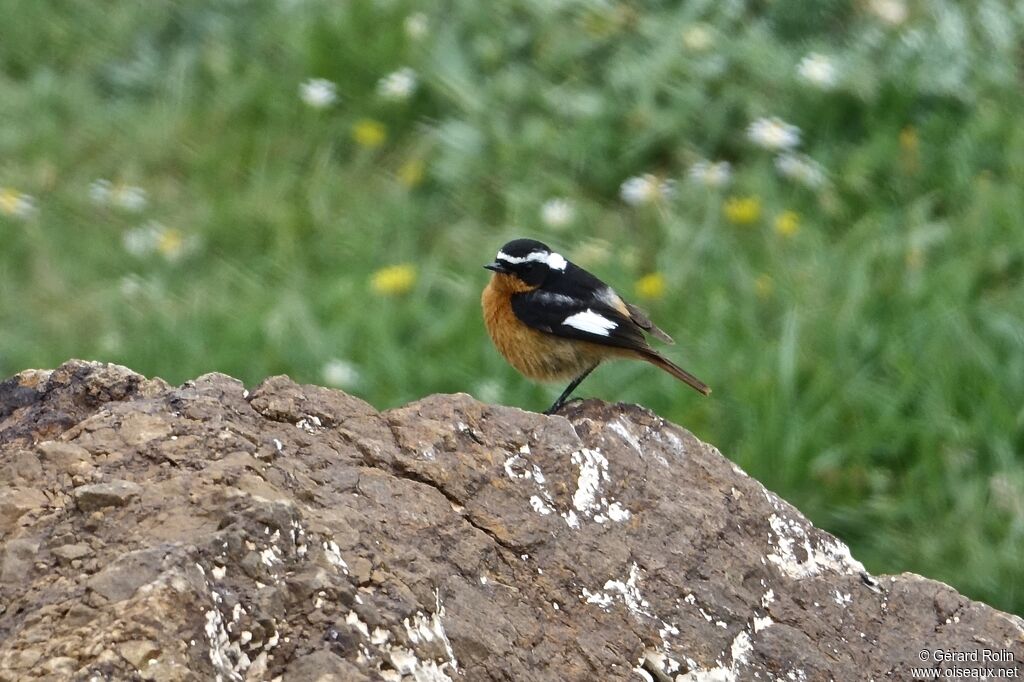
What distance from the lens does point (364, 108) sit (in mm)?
7500

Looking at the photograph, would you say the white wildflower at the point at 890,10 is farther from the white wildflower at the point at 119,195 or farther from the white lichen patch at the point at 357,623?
the white lichen patch at the point at 357,623

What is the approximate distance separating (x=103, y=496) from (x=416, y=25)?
5525 mm

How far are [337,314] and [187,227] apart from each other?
1.27 metres

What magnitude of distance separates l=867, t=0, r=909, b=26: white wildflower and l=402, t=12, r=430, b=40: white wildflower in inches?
92.1

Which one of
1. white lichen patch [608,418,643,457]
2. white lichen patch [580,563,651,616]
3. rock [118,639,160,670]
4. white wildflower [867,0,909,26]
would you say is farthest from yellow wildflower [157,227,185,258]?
rock [118,639,160,670]

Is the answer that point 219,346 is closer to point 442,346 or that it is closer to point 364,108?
point 442,346

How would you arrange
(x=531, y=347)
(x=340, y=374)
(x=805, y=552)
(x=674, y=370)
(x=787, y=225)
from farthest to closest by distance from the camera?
(x=787, y=225) → (x=340, y=374) → (x=531, y=347) → (x=674, y=370) → (x=805, y=552)

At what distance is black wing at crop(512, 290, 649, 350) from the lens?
14.4ft

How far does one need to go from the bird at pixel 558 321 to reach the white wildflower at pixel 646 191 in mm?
2026

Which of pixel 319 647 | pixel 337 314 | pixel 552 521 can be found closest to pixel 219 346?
pixel 337 314

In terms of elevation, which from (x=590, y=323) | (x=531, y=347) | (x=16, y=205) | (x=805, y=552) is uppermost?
(x=805, y=552)

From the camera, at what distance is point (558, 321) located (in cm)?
449

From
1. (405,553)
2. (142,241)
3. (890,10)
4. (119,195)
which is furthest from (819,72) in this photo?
(405,553)

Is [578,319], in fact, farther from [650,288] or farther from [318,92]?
[318,92]
